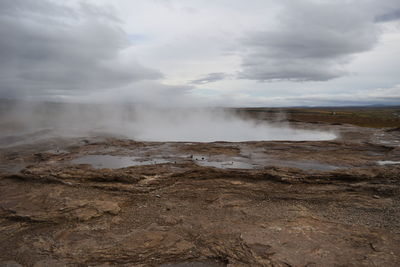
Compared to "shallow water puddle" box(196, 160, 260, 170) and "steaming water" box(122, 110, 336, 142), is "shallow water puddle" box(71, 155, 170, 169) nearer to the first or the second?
"shallow water puddle" box(196, 160, 260, 170)

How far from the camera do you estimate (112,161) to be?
12.6 meters

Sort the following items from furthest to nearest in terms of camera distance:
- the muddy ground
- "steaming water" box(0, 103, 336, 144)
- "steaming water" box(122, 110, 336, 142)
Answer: "steaming water" box(0, 103, 336, 144) → "steaming water" box(122, 110, 336, 142) → the muddy ground

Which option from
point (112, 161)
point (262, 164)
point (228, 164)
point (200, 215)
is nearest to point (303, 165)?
point (262, 164)

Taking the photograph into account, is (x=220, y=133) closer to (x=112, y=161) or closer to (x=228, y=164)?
(x=228, y=164)

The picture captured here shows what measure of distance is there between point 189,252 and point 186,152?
29.9 feet

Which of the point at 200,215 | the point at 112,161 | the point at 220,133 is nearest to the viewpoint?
the point at 200,215

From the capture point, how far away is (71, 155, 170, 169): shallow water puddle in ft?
38.3

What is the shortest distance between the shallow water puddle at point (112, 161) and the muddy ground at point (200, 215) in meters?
0.23

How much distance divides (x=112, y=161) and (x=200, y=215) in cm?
724

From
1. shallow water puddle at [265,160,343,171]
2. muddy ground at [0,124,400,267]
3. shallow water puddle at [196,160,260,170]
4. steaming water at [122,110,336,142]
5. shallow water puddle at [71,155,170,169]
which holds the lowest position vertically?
muddy ground at [0,124,400,267]

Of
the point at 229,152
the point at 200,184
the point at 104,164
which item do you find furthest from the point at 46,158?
the point at 229,152

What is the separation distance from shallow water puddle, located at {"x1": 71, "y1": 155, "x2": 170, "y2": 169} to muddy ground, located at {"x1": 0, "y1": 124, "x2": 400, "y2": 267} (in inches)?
8.9

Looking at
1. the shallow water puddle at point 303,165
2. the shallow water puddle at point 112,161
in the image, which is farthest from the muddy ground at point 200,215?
the shallow water puddle at point 112,161

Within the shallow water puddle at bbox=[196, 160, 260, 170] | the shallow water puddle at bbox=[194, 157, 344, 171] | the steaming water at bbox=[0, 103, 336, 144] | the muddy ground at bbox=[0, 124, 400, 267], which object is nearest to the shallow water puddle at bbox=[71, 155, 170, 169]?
the muddy ground at bbox=[0, 124, 400, 267]
